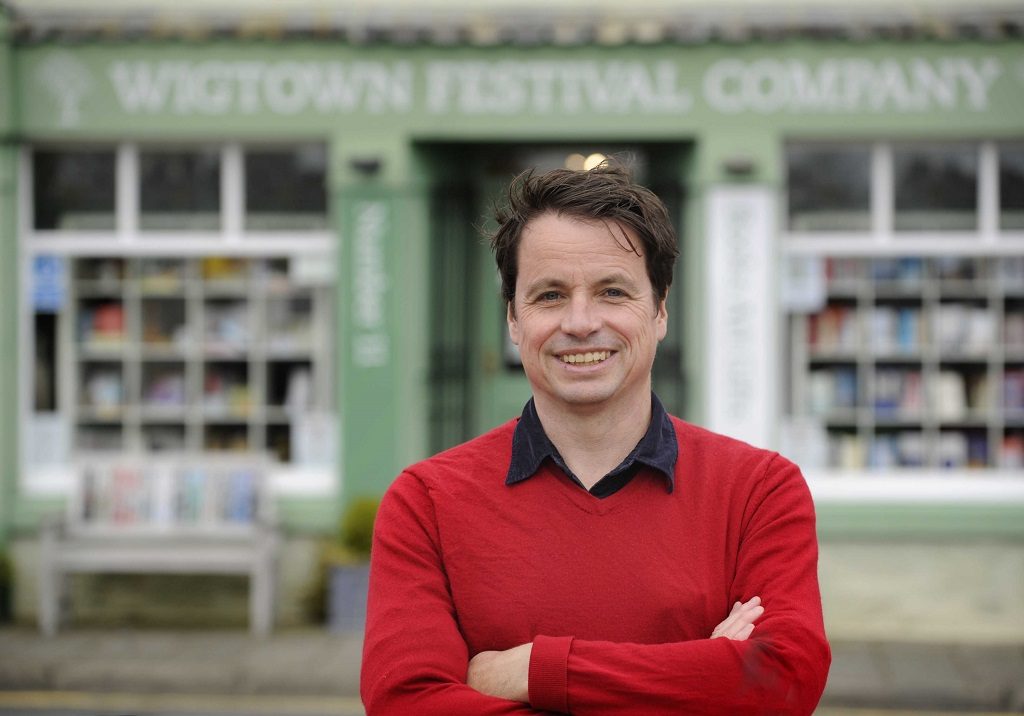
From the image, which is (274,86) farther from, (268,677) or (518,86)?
(268,677)

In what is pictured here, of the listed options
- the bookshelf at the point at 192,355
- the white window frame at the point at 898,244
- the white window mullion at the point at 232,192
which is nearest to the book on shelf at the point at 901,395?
the white window frame at the point at 898,244

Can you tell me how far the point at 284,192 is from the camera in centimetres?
942

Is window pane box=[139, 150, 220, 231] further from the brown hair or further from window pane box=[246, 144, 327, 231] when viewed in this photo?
the brown hair

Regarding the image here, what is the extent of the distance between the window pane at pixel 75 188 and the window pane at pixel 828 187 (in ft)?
16.3

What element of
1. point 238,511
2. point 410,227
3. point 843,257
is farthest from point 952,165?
point 238,511

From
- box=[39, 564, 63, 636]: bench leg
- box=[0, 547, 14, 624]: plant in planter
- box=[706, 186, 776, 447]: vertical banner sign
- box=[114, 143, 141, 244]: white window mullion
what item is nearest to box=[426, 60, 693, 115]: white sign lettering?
box=[706, 186, 776, 447]: vertical banner sign

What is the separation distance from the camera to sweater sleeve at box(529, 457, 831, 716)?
87.6 inches

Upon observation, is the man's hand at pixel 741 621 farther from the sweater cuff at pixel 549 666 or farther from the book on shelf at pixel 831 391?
the book on shelf at pixel 831 391

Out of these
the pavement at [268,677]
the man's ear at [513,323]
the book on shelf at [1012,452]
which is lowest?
the pavement at [268,677]

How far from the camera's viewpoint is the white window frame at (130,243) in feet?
30.7

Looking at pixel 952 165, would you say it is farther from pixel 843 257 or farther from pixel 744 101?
pixel 744 101

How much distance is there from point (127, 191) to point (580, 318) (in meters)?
7.77

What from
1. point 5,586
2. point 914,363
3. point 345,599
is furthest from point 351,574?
point 914,363

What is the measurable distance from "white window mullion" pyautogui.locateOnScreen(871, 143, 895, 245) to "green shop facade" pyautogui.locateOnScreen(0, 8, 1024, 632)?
22 mm
